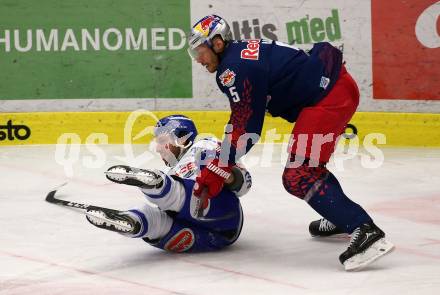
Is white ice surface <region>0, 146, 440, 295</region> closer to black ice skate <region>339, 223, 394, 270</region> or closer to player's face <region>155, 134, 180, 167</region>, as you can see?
black ice skate <region>339, 223, 394, 270</region>

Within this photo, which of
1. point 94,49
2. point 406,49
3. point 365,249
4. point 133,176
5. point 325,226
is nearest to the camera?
point 133,176

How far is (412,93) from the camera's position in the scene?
304 inches

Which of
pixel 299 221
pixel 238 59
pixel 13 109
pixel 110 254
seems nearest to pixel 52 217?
pixel 110 254

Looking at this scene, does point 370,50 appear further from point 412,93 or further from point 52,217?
point 52,217

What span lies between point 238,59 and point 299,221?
1425 mm

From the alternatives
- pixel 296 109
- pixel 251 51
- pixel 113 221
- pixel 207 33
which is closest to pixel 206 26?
pixel 207 33

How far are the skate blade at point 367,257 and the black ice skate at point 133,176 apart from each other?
87 centimetres

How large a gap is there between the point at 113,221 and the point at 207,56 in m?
0.82

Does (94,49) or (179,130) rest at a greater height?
(94,49)

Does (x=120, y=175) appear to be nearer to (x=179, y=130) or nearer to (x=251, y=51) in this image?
(x=179, y=130)

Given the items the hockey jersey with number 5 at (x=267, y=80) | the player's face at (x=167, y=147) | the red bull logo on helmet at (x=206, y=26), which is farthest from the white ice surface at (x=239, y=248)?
the red bull logo on helmet at (x=206, y=26)

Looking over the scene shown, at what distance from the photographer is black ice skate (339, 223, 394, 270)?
13.2ft

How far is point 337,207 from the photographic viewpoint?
13.6 feet

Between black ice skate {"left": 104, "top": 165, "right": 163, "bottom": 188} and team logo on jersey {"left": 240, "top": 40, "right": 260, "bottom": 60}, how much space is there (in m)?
0.64
